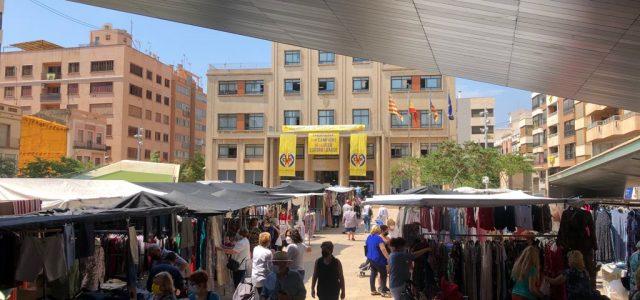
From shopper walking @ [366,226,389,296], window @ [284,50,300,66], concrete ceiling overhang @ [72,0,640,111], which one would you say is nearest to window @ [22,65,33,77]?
window @ [284,50,300,66]

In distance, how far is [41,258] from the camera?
623cm

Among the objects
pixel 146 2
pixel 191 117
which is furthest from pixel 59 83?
pixel 146 2

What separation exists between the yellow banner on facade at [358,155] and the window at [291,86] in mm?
8605

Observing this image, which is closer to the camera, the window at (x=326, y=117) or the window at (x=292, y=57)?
the window at (x=326, y=117)

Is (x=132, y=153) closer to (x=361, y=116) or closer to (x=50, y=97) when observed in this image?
(x=50, y=97)

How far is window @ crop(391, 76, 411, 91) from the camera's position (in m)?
52.2

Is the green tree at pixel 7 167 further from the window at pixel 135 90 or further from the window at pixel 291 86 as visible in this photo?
the window at pixel 291 86

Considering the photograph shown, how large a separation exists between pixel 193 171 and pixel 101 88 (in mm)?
15240

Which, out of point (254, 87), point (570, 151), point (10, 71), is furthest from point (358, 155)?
point (10, 71)

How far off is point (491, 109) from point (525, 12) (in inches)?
3830

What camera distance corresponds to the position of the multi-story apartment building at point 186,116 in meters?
77.6

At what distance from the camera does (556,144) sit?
6028cm

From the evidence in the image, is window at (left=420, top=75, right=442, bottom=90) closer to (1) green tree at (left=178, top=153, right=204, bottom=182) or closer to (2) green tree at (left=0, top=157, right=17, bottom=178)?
(1) green tree at (left=178, top=153, right=204, bottom=182)

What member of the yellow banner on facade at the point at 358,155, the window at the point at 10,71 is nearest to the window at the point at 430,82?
the yellow banner on facade at the point at 358,155
